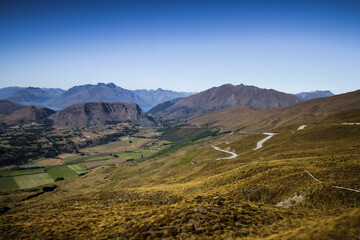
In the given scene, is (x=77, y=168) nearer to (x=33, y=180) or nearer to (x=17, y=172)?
(x=33, y=180)

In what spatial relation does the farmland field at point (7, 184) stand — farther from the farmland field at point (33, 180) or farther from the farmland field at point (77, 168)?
the farmland field at point (77, 168)

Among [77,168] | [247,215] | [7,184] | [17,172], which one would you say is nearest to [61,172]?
[77,168]

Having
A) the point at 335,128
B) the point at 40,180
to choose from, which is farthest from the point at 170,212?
the point at 40,180


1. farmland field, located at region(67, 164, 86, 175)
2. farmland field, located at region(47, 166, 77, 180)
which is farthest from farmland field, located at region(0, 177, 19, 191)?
farmland field, located at region(67, 164, 86, 175)

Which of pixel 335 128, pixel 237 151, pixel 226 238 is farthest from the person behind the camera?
pixel 237 151

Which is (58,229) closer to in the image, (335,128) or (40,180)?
(335,128)
